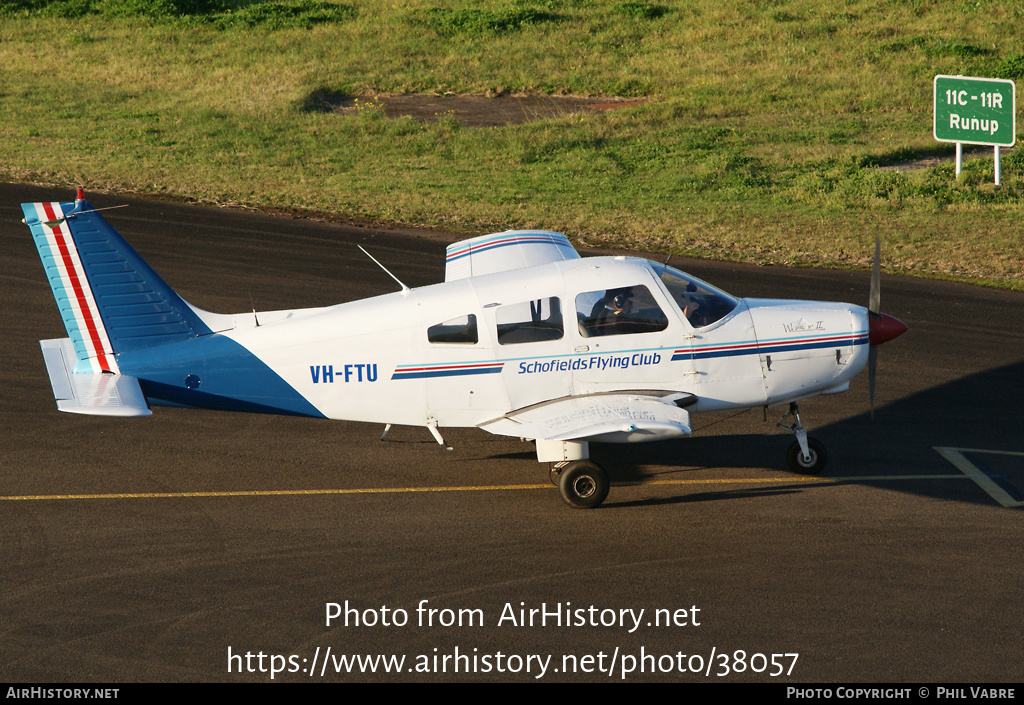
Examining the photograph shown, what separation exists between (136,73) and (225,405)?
2782cm

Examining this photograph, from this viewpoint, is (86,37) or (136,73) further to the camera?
(86,37)

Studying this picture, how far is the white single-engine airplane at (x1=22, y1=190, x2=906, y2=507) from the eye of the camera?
11766 mm

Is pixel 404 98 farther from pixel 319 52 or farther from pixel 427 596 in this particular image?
pixel 427 596

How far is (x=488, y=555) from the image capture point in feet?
35.4

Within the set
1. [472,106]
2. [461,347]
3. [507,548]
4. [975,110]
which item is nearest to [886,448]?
[507,548]

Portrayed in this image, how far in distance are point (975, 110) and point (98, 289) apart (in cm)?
2272

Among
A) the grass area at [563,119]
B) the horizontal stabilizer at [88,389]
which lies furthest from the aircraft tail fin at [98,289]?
the grass area at [563,119]

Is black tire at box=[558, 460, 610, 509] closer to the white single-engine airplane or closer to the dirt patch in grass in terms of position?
the white single-engine airplane

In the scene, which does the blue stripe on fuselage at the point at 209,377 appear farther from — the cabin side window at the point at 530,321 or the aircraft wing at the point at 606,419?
the aircraft wing at the point at 606,419

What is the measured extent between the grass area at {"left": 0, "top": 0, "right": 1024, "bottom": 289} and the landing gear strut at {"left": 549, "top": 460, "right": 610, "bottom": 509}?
11.5 m

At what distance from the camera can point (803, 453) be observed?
41.9ft

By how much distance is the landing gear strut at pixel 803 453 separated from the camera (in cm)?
1272
